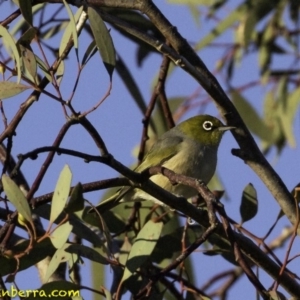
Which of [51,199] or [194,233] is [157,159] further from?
[51,199]

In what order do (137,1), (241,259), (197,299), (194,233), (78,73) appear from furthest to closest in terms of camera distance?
(194,233)
(197,299)
(137,1)
(78,73)
(241,259)

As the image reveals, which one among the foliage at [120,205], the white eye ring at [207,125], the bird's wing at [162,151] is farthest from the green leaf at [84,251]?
the white eye ring at [207,125]

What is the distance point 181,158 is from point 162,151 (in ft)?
0.29

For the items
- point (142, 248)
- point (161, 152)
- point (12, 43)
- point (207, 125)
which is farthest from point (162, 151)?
point (12, 43)

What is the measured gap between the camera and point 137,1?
2.44 meters

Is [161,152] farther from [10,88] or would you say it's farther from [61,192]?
[61,192]

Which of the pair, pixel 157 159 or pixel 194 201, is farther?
pixel 157 159

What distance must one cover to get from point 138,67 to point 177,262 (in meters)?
2.27

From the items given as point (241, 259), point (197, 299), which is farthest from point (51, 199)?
point (197, 299)

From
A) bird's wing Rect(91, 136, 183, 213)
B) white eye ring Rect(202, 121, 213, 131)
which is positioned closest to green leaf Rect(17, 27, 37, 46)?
bird's wing Rect(91, 136, 183, 213)

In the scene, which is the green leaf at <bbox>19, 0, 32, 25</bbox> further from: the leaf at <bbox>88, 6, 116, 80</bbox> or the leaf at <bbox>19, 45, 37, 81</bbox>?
the leaf at <bbox>88, 6, 116, 80</bbox>

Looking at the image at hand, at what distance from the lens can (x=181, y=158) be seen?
3.68 metres

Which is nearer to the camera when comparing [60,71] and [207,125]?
[60,71]

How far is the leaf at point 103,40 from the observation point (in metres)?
2.06
